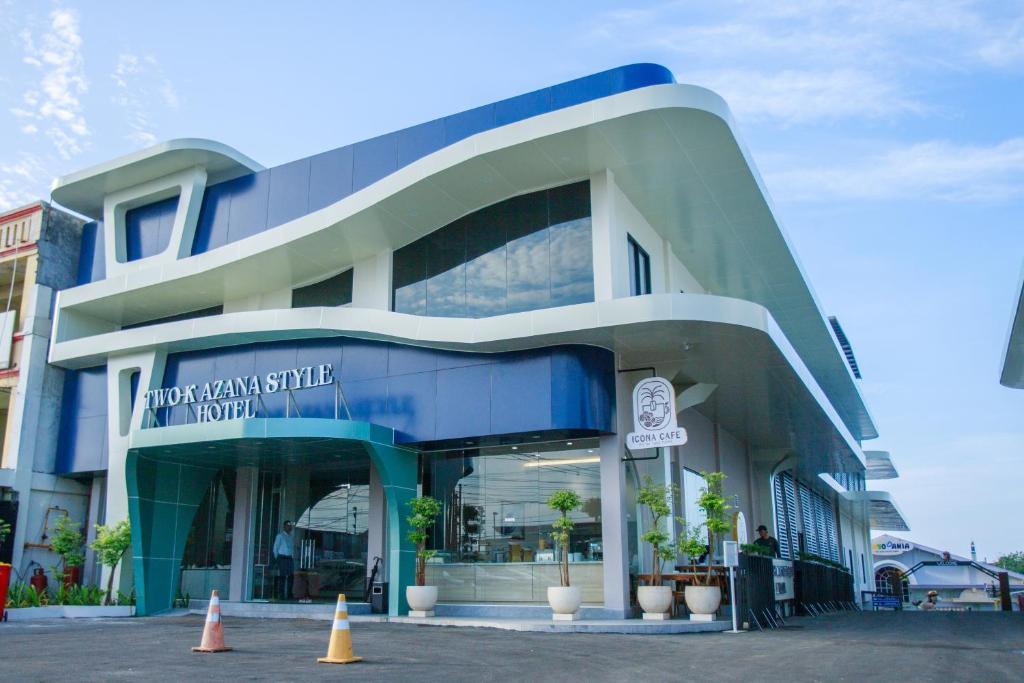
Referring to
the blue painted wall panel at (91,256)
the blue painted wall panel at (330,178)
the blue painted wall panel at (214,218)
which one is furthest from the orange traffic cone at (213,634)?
the blue painted wall panel at (91,256)

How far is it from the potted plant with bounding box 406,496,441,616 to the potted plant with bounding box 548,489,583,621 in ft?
8.34

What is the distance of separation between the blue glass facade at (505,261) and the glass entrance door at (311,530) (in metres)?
4.42

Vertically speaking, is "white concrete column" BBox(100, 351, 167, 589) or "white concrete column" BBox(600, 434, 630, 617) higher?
"white concrete column" BBox(100, 351, 167, 589)

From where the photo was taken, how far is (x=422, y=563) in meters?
18.7

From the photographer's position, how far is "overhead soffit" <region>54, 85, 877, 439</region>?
16359mm

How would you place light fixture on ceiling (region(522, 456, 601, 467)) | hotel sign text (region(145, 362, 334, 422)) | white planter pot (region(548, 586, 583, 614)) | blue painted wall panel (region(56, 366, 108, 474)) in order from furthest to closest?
blue painted wall panel (region(56, 366, 108, 474)) < hotel sign text (region(145, 362, 334, 422)) < light fixture on ceiling (region(522, 456, 601, 467)) < white planter pot (region(548, 586, 583, 614))

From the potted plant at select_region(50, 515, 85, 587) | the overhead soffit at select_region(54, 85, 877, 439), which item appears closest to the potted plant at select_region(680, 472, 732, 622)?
the overhead soffit at select_region(54, 85, 877, 439)

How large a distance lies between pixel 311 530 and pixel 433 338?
21.7 ft

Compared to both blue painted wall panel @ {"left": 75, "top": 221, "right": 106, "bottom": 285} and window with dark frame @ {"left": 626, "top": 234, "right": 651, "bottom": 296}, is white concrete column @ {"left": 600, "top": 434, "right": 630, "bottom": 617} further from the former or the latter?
blue painted wall panel @ {"left": 75, "top": 221, "right": 106, "bottom": 285}

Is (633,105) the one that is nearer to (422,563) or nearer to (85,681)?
(422,563)

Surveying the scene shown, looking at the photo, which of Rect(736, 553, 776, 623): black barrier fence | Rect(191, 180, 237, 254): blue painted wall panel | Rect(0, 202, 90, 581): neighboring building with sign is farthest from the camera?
Rect(0, 202, 90, 581): neighboring building with sign

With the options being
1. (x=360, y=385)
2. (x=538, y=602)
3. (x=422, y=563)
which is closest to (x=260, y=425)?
(x=360, y=385)

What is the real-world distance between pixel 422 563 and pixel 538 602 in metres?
2.55

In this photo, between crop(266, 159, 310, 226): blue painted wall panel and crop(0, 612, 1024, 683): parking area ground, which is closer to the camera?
crop(0, 612, 1024, 683): parking area ground
